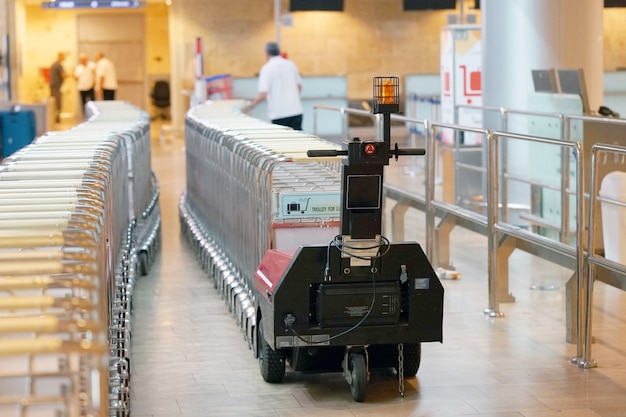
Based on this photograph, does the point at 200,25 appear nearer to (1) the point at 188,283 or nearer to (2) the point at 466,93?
(2) the point at 466,93

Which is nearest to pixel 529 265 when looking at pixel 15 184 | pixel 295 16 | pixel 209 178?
pixel 209 178

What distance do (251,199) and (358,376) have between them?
175 centimetres

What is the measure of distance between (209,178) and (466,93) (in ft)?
20.8

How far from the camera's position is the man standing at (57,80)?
30.6 m

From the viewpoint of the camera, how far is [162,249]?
10547 mm

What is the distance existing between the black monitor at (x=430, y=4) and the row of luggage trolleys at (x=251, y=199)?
16527 mm

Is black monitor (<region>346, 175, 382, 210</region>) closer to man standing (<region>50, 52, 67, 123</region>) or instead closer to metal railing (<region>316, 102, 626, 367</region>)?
metal railing (<region>316, 102, 626, 367</region>)

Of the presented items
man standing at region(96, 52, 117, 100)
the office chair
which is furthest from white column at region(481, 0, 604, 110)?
the office chair

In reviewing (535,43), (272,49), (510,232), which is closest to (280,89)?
(272,49)

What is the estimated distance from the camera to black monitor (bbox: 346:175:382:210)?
512cm

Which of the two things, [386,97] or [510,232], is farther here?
[510,232]

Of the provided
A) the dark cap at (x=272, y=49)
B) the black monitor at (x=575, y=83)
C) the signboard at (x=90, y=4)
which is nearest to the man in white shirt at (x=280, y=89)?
the dark cap at (x=272, y=49)

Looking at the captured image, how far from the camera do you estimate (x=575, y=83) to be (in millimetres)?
9641

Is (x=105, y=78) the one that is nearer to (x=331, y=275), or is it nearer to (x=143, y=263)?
(x=143, y=263)
